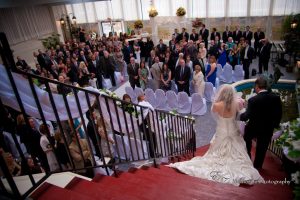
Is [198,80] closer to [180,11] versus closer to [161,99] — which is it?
[161,99]

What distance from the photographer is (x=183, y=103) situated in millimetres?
7465

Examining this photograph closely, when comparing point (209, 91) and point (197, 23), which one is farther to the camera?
point (197, 23)

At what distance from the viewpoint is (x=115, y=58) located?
426 inches

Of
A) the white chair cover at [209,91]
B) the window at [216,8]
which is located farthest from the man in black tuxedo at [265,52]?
the window at [216,8]

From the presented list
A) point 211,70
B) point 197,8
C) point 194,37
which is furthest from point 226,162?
point 197,8

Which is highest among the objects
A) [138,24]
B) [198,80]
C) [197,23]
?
[138,24]

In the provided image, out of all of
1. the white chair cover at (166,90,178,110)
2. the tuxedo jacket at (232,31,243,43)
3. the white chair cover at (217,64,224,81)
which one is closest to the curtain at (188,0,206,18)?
the tuxedo jacket at (232,31,243,43)

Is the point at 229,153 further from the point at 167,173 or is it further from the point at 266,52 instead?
the point at 266,52

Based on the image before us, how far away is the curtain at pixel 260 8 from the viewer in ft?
42.9

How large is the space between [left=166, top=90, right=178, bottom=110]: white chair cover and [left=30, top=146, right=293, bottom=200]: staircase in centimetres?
426

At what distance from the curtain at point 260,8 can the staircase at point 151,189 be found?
12.4 metres

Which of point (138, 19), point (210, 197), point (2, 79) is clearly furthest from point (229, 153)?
point (138, 19)

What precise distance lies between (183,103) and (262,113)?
13.9ft

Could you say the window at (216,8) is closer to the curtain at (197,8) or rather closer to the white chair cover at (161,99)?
the curtain at (197,8)
